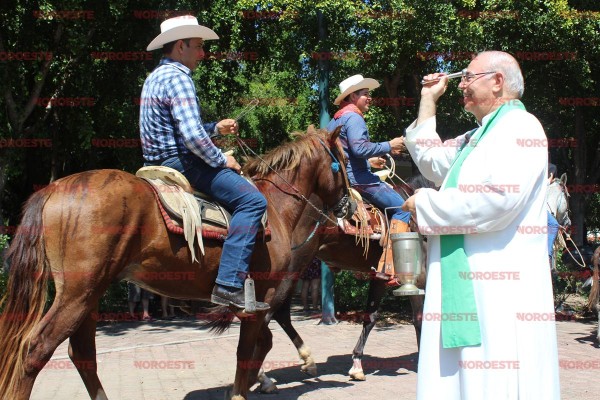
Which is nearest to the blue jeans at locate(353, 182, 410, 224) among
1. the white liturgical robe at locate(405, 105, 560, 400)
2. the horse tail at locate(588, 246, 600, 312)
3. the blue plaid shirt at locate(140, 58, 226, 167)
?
the blue plaid shirt at locate(140, 58, 226, 167)

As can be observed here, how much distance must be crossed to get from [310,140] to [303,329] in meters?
5.71

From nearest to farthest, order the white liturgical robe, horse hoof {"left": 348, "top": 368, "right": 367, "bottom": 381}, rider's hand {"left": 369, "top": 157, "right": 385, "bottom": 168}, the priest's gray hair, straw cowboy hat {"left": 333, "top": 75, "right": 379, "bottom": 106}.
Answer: the white liturgical robe
the priest's gray hair
horse hoof {"left": 348, "top": 368, "right": 367, "bottom": 381}
straw cowboy hat {"left": 333, "top": 75, "right": 379, "bottom": 106}
rider's hand {"left": 369, "top": 157, "right": 385, "bottom": 168}

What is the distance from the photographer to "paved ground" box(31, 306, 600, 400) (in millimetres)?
6844

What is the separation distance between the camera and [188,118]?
17.0ft

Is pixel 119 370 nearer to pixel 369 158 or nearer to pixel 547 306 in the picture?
pixel 369 158

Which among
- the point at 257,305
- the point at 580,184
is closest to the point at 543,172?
the point at 257,305

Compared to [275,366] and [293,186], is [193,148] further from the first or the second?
[275,366]

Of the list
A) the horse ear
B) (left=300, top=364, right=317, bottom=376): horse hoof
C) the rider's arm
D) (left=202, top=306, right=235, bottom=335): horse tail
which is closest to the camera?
the rider's arm

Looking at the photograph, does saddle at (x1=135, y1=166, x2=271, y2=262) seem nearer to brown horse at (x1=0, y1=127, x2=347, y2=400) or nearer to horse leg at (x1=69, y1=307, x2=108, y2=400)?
brown horse at (x1=0, y1=127, x2=347, y2=400)

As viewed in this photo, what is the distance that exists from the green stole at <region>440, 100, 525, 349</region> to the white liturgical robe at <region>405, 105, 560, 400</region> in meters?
0.02

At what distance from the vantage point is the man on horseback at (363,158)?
7461 millimetres

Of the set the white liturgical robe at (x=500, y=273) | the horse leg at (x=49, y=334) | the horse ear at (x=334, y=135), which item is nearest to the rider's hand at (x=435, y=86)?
the white liturgical robe at (x=500, y=273)

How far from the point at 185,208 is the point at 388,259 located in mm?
3327

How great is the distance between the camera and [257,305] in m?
5.41
